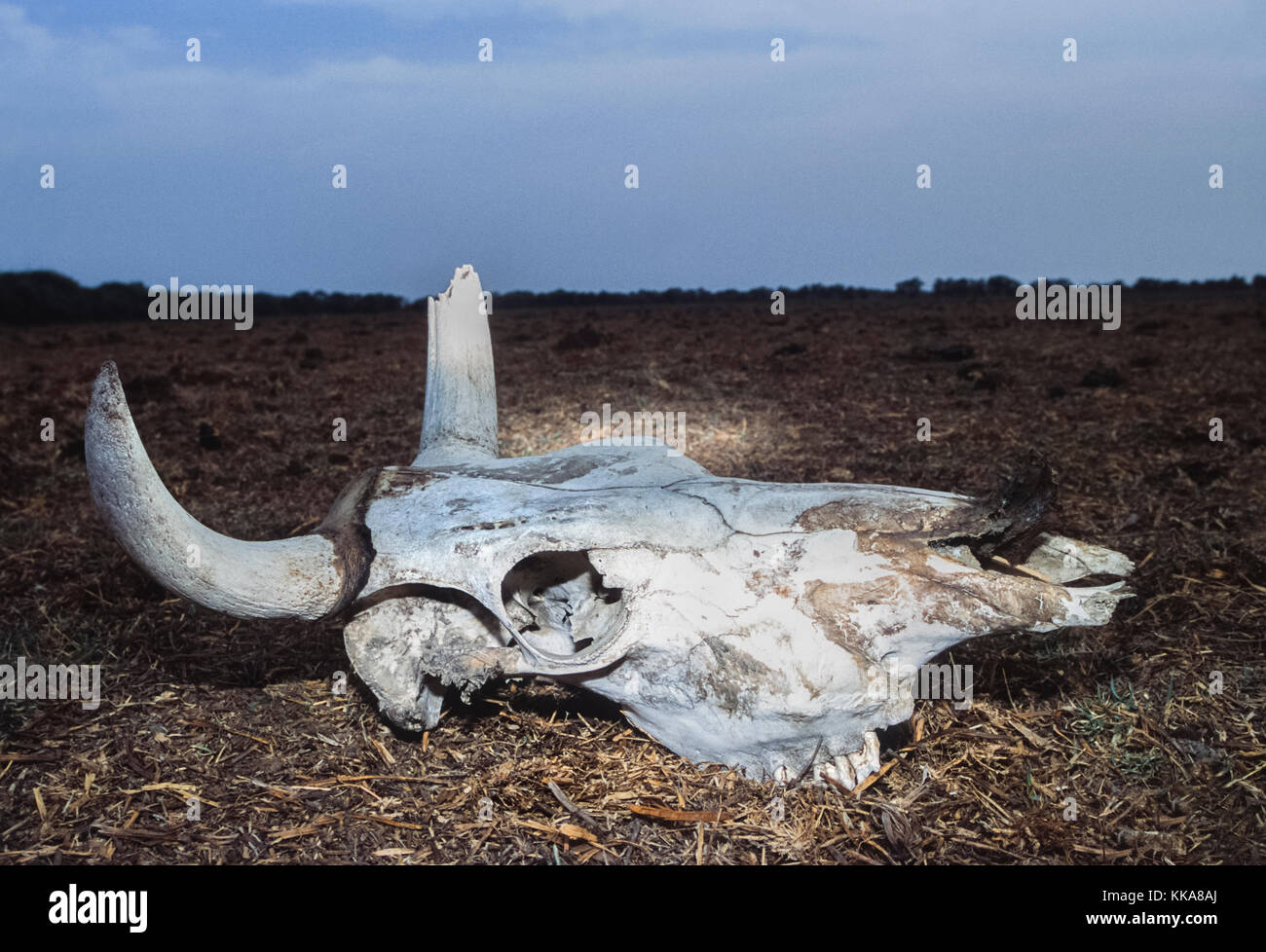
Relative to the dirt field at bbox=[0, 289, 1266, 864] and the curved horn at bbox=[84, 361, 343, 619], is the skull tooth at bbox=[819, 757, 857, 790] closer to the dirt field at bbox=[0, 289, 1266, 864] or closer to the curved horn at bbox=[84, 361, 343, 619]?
the dirt field at bbox=[0, 289, 1266, 864]

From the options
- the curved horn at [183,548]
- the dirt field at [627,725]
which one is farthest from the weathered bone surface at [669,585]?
the dirt field at [627,725]

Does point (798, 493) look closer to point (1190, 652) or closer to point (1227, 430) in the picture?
point (1190, 652)

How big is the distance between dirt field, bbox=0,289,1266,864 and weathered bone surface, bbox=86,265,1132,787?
0.26 meters

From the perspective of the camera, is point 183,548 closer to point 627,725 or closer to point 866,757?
point 627,725

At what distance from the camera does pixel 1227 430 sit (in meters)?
6.74

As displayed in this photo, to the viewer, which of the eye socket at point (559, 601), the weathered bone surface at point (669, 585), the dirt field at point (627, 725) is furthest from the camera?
the eye socket at point (559, 601)

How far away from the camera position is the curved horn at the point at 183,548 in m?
2.46

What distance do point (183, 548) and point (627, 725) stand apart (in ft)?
5.19

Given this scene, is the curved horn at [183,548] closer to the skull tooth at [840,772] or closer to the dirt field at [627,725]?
the dirt field at [627,725]

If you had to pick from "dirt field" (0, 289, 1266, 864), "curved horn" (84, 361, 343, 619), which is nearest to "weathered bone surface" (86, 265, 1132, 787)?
"curved horn" (84, 361, 343, 619)

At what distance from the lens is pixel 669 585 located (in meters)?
2.76
